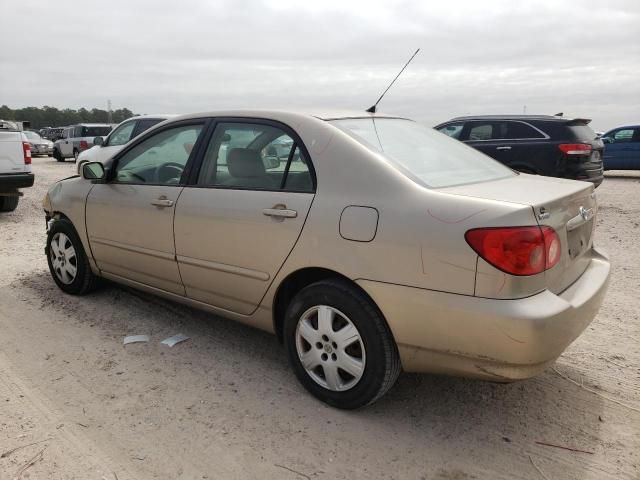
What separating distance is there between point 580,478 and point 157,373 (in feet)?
7.74

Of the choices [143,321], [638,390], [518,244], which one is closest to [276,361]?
[143,321]

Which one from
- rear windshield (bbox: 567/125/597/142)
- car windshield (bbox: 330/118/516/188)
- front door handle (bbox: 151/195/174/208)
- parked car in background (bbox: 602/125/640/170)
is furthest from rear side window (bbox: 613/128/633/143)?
front door handle (bbox: 151/195/174/208)

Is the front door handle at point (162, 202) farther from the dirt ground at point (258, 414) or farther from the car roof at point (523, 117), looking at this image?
the car roof at point (523, 117)

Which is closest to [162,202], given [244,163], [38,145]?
[244,163]

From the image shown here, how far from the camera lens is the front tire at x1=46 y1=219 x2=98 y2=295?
178 inches

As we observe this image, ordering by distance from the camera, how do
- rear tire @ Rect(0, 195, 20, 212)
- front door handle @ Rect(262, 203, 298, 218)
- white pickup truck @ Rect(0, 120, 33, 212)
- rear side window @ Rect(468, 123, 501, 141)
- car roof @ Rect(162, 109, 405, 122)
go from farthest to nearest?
rear side window @ Rect(468, 123, 501, 141), rear tire @ Rect(0, 195, 20, 212), white pickup truck @ Rect(0, 120, 33, 212), car roof @ Rect(162, 109, 405, 122), front door handle @ Rect(262, 203, 298, 218)

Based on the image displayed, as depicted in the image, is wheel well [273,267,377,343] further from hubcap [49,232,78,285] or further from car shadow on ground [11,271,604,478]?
hubcap [49,232,78,285]

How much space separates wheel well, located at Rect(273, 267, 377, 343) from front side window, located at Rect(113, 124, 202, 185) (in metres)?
1.15

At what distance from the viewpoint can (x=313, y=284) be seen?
2883mm

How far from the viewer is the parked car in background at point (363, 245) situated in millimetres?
2375

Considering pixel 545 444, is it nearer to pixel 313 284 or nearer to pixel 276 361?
pixel 313 284

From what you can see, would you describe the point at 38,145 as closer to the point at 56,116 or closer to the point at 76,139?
the point at 76,139

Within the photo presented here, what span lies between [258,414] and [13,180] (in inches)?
289

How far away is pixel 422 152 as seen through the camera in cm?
314
